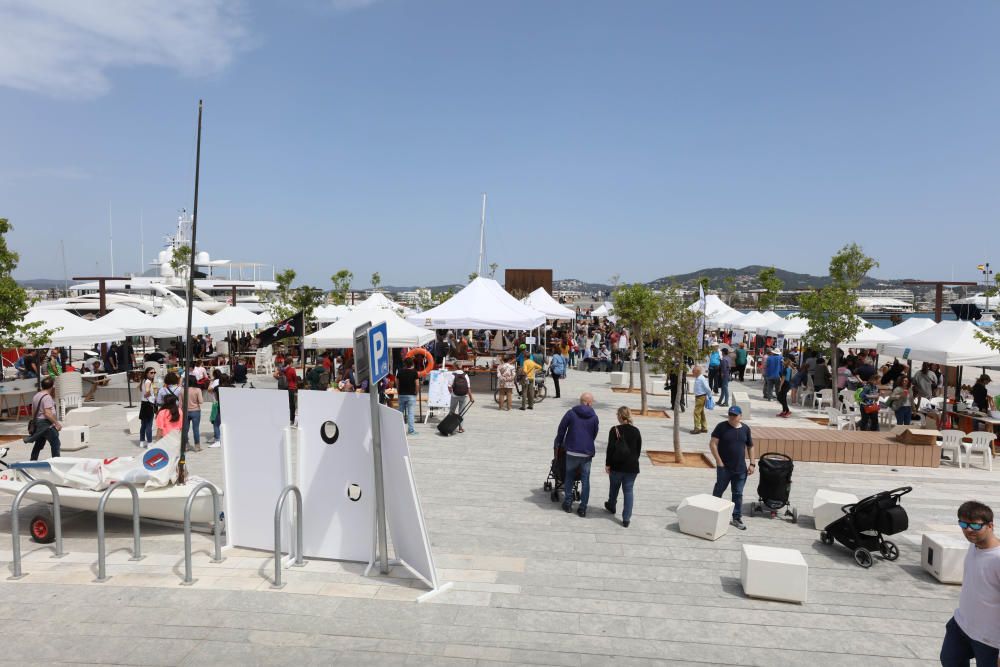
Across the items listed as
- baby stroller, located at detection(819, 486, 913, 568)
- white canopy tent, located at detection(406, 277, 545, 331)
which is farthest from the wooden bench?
white canopy tent, located at detection(406, 277, 545, 331)

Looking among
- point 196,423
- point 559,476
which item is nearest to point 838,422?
point 559,476

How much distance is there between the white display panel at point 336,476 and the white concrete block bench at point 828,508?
4.93 m

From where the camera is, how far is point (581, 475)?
7383 mm

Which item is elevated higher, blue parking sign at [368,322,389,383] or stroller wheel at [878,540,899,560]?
blue parking sign at [368,322,389,383]

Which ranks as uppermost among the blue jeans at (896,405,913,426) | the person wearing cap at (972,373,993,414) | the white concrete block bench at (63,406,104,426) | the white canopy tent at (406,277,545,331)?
the white canopy tent at (406,277,545,331)

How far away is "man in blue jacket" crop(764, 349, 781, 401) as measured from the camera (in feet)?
55.7

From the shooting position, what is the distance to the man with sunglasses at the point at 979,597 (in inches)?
132

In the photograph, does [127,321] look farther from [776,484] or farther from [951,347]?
[951,347]

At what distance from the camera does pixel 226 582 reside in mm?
5391

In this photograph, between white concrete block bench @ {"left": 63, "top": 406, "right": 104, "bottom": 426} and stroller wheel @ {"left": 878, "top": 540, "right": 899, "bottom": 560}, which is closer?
stroller wheel @ {"left": 878, "top": 540, "right": 899, "bottom": 560}

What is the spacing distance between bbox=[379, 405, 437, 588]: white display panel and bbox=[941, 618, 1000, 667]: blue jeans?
3529 millimetres

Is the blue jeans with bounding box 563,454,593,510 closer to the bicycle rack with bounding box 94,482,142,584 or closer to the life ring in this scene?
the bicycle rack with bounding box 94,482,142,584

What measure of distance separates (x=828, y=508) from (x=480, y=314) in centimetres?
1089

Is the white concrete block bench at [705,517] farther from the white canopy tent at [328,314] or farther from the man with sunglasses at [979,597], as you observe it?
the white canopy tent at [328,314]
